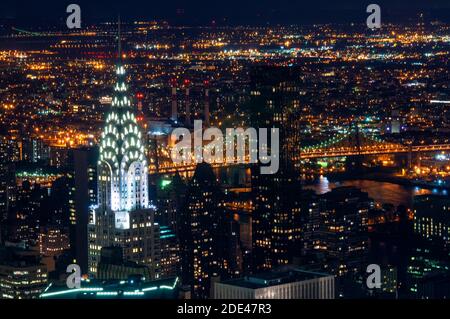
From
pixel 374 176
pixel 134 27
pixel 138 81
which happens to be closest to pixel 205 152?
pixel 138 81

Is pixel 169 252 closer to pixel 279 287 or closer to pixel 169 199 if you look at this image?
pixel 169 199

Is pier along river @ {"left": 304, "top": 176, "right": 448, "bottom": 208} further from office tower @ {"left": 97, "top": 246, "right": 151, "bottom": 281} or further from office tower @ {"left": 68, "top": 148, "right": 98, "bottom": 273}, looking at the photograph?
office tower @ {"left": 97, "top": 246, "right": 151, "bottom": 281}

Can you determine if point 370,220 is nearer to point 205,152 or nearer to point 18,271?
point 205,152

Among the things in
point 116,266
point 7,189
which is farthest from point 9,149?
point 116,266

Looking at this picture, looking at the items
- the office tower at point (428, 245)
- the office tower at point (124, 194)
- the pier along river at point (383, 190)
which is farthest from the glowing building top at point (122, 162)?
the pier along river at point (383, 190)

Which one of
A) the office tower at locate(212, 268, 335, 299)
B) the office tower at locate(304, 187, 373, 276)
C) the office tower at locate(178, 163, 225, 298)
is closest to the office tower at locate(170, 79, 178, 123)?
the office tower at locate(304, 187, 373, 276)

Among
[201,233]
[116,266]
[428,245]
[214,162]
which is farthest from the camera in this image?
[214,162]
